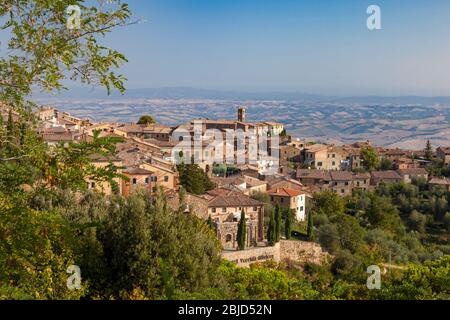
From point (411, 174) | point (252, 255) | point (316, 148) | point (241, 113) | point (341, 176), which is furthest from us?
point (241, 113)

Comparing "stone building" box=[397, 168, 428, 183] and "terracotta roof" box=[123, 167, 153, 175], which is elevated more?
"terracotta roof" box=[123, 167, 153, 175]

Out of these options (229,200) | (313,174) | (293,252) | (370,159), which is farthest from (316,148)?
(293,252)

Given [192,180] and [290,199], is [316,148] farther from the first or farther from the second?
[192,180]

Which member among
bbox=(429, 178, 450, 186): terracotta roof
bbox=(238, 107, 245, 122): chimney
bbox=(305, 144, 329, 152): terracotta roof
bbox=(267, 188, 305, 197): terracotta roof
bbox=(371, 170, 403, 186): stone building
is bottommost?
bbox=(371, 170, 403, 186): stone building

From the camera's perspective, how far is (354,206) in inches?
1841

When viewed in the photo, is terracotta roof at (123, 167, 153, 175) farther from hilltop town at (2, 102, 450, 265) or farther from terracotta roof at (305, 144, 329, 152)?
terracotta roof at (305, 144, 329, 152)

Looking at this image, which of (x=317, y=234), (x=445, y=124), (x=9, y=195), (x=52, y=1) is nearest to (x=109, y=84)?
(x=52, y=1)

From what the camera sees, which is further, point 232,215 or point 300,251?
point 232,215

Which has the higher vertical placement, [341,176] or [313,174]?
[313,174]

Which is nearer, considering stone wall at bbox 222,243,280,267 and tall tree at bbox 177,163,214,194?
stone wall at bbox 222,243,280,267

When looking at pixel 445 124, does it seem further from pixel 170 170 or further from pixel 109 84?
pixel 109 84

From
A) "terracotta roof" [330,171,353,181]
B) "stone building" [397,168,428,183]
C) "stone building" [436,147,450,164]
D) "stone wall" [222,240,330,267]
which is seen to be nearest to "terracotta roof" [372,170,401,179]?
"stone building" [397,168,428,183]

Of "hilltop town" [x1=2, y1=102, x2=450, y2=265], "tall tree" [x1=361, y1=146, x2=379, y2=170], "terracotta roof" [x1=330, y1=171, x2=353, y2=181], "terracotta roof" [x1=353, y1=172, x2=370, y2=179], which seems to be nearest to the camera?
"hilltop town" [x1=2, y1=102, x2=450, y2=265]

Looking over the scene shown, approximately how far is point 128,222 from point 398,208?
1555 inches
